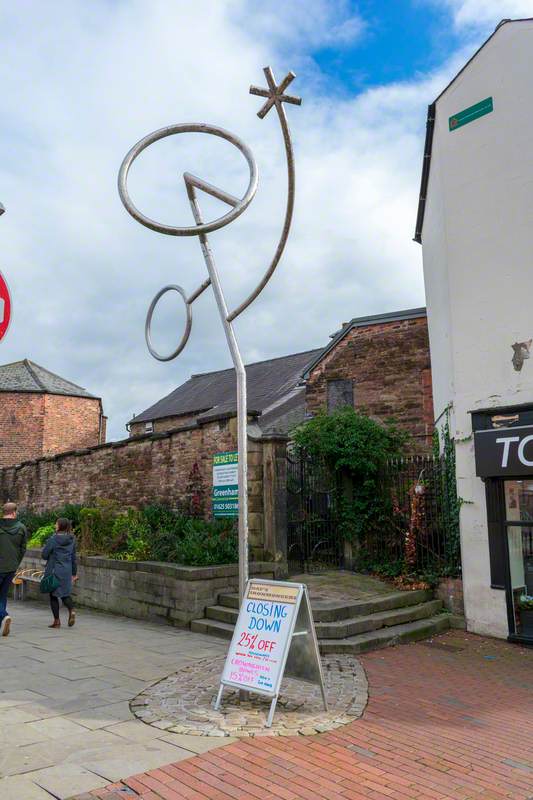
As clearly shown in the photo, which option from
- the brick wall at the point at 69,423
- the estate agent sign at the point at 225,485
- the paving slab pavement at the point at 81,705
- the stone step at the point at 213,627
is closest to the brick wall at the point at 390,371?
the estate agent sign at the point at 225,485

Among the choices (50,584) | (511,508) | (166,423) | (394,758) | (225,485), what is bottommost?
(394,758)

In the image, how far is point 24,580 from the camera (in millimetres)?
13023

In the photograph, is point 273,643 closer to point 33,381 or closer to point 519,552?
point 519,552

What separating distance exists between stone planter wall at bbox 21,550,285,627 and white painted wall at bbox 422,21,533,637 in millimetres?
3223

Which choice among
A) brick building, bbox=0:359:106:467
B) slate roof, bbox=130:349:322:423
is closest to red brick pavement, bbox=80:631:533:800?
slate roof, bbox=130:349:322:423

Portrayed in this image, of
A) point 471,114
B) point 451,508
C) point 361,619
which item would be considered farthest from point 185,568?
point 471,114

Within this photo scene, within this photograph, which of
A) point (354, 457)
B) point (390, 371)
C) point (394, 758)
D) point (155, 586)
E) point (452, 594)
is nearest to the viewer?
point (394, 758)

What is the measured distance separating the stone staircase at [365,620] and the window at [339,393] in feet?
27.2

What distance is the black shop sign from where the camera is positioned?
8562mm

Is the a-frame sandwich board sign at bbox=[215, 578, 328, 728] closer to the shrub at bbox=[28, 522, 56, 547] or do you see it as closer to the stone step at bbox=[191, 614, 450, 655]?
the stone step at bbox=[191, 614, 450, 655]

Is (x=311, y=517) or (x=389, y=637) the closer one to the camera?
(x=389, y=637)

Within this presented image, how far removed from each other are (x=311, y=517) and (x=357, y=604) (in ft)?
10.3

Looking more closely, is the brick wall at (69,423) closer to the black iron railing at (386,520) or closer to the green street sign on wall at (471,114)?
the black iron railing at (386,520)

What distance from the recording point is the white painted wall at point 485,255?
927 cm
